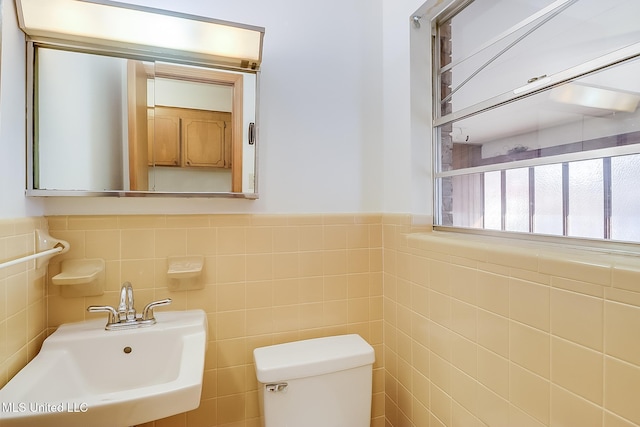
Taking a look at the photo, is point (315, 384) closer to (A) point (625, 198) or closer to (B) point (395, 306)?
(B) point (395, 306)

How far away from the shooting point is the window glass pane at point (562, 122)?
0.78m

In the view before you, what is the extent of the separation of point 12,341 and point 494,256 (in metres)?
1.47

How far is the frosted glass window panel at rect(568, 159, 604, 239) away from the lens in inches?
33.4

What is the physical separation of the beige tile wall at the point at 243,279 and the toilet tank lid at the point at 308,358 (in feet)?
0.36

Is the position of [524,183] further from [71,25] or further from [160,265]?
[71,25]

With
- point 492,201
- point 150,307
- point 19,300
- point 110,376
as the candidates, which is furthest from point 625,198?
point 19,300

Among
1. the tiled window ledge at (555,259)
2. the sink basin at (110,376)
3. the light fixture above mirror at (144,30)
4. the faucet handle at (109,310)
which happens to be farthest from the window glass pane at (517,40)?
the faucet handle at (109,310)

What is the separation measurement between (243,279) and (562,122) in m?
1.27

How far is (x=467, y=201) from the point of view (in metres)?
1.29

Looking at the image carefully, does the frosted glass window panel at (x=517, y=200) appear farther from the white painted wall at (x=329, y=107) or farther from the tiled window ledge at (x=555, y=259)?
the white painted wall at (x=329, y=107)

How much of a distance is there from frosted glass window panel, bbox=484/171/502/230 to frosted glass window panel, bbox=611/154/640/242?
340mm

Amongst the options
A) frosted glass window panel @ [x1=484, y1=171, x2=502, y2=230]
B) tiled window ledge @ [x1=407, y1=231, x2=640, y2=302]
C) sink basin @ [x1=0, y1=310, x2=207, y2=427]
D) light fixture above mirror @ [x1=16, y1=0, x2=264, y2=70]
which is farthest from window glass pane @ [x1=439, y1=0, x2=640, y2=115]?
sink basin @ [x1=0, y1=310, x2=207, y2=427]

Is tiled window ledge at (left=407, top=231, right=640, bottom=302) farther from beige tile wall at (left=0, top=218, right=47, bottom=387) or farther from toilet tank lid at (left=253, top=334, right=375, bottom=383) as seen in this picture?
beige tile wall at (left=0, top=218, right=47, bottom=387)

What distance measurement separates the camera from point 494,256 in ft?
3.02
